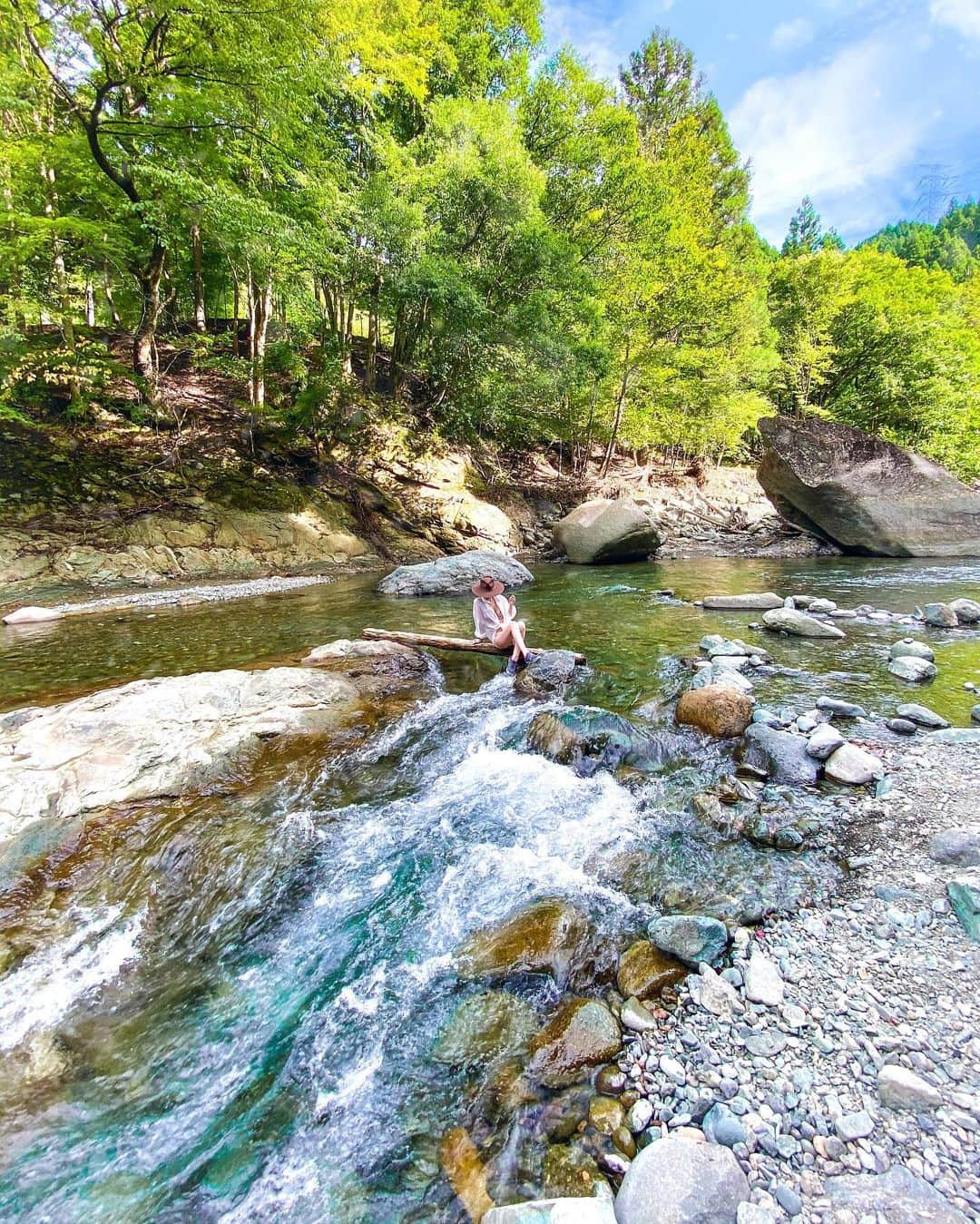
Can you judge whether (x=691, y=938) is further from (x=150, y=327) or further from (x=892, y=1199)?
(x=150, y=327)

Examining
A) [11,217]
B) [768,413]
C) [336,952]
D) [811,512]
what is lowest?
[336,952]

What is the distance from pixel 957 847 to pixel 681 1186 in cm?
258

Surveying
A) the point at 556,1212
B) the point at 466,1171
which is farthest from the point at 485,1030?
the point at 556,1212

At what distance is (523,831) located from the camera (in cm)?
364

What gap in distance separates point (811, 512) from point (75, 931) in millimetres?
19125

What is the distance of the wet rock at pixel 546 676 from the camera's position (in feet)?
19.5

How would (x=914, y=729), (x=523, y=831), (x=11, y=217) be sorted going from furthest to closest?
(x=11, y=217) → (x=914, y=729) → (x=523, y=831)

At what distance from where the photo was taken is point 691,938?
103 inches

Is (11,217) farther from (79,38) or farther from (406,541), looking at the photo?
(406,541)

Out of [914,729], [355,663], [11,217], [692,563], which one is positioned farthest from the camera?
[692,563]

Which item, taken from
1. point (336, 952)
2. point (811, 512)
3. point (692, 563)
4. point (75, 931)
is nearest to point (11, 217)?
point (75, 931)

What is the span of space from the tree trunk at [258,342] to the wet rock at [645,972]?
17.0m

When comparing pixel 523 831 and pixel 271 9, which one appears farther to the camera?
pixel 271 9

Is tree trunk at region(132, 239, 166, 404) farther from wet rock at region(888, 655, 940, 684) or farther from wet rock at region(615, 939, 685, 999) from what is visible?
wet rock at region(888, 655, 940, 684)
